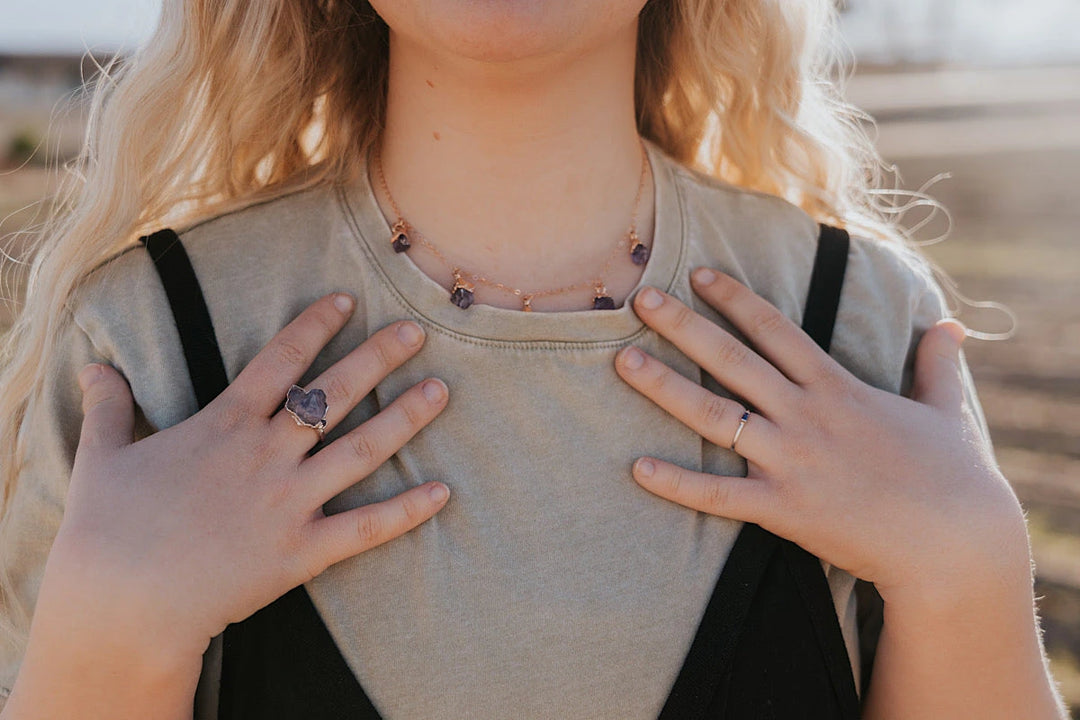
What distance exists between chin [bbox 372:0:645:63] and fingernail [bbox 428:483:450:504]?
523mm

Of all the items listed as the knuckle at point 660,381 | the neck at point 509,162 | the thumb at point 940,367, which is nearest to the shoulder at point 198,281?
the neck at point 509,162

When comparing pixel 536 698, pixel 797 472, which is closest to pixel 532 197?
pixel 797 472

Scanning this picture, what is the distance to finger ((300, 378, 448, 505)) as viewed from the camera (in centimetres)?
130

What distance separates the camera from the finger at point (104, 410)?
4.23 ft

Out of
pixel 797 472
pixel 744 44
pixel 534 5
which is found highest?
pixel 534 5

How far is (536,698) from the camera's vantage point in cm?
129

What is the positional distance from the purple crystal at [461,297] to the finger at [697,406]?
0.22 meters

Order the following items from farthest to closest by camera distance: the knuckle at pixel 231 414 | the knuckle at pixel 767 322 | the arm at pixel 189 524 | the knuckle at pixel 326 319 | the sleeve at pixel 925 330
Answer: the sleeve at pixel 925 330 < the knuckle at pixel 767 322 < the knuckle at pixel 326 319 < the knuckle at pixel 231 414 < the arm at pixel 189 524

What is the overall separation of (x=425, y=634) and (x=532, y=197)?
614mm

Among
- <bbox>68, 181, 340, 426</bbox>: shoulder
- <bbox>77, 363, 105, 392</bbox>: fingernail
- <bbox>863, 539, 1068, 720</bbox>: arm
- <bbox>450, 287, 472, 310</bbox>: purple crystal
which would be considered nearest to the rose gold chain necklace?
<bbox>450, 287, 472, 310</bbox>: purple crystal

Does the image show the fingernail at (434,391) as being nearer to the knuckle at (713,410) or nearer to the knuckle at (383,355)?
the knuckle at (383,355)

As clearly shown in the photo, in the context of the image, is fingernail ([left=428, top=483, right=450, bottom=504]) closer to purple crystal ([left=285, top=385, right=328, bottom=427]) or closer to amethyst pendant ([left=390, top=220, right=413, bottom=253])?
purple crystal ([left=285, top=385, right=328, bottom=427])

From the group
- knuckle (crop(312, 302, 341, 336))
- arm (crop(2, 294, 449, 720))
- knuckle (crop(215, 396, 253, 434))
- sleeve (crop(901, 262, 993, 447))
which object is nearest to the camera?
arm (crop(2, 294, 449, 720))

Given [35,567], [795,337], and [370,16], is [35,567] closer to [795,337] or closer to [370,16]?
[370,16]
